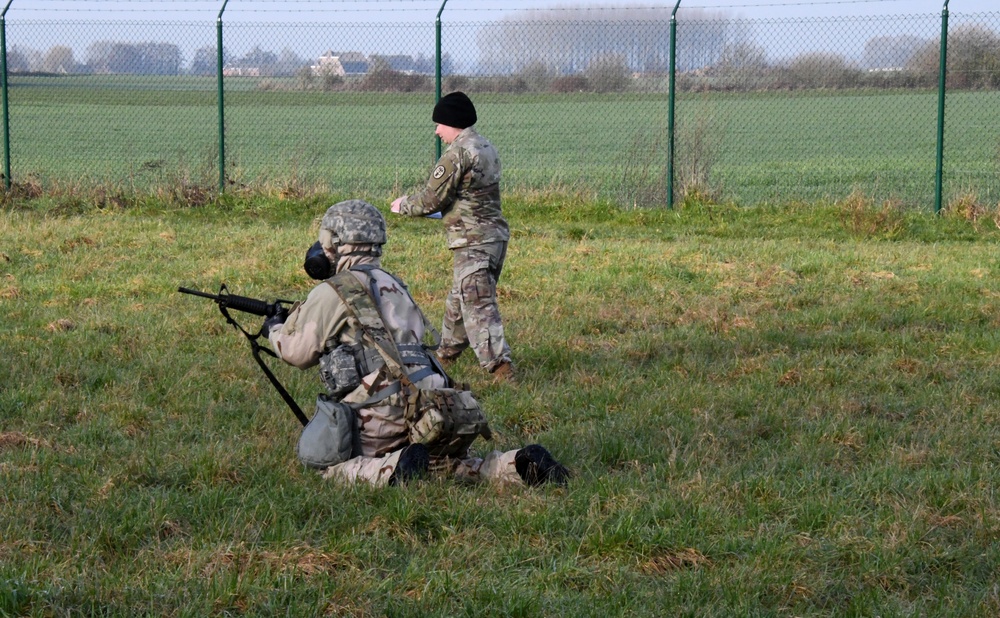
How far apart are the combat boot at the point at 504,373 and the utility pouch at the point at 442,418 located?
216cm

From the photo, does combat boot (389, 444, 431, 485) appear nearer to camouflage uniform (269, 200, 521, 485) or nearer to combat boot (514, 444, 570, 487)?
camouflage uniform (269, 200, 521, 485)

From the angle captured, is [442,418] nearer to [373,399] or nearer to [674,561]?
[373,399]

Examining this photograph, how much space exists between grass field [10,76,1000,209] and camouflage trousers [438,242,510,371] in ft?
27.8

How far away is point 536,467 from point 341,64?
50.6 feet

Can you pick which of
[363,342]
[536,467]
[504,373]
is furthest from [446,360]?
[536,467]

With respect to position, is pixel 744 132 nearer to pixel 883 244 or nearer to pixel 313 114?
pixel 313 114

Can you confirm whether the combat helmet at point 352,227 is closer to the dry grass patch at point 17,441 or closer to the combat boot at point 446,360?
the dry grass patch at point 17,441

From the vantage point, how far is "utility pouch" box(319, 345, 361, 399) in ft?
17.5

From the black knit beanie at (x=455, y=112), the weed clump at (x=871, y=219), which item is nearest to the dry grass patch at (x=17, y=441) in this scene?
the black knit beanie at (x=455, y=112)

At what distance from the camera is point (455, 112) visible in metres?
7.66

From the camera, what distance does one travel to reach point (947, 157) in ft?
90.4

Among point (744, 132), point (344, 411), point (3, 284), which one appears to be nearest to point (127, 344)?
point (3, 284)

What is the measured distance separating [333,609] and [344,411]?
1421mm

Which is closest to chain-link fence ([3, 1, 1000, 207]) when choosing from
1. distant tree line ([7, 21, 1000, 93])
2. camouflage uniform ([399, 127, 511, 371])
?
distant tree line ([7, 21, 1000, 93])
